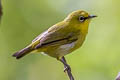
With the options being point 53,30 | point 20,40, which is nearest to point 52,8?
point 20,40

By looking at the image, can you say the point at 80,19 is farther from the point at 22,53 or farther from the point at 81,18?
the point at 22,53

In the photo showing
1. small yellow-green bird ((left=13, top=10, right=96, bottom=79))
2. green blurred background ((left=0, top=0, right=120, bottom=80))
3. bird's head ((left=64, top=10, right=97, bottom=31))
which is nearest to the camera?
small yellow-green bird ((left=13, top=10, right=96, bottom=79))

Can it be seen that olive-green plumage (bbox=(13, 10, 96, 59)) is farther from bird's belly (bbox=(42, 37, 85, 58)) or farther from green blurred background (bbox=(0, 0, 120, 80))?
green blurred background (bbox=(0, 0, 120, 80))

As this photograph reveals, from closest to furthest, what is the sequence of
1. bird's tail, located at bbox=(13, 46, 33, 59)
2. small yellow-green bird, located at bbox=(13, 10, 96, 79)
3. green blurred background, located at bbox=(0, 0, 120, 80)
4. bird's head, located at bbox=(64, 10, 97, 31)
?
1. bird's tail, located at bbox=(13, 46, 33, 59)
2. small yellow-green bird, located at bbox=(13, 10, 96, 79)
3. bird's head, located at bbox=(64, 10, 97, 31)
4. green blurred background, located at bbox=(0, 0, 120, 80)

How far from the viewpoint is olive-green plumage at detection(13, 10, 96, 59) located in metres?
4.66

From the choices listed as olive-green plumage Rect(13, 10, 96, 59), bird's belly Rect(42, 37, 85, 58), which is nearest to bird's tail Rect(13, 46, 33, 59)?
olive-green plumage Rect(13, 10, 96, 59)

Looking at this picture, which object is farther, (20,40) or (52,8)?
(52,8)

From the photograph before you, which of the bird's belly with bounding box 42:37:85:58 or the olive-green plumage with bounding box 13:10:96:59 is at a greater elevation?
the olive-green plumage with bounding box 13:10:96:59

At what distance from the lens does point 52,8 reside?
919 centimetres

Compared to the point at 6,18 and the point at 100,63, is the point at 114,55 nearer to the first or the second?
the point at 100,63

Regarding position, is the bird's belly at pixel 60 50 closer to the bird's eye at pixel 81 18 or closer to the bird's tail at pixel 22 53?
the bird's tail at pixel 22 53

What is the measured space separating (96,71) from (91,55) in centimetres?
36

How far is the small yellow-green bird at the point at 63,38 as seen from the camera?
4.65 meters

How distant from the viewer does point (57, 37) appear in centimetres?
487
